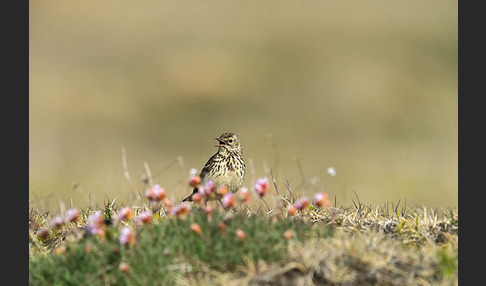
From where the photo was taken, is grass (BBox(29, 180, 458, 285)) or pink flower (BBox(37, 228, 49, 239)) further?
pink flower (BBox(37, 228, 49, 239))

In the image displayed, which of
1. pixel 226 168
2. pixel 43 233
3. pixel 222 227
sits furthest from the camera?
pixel 226 168

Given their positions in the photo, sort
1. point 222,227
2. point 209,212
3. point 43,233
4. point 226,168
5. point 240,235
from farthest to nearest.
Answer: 1. point 226,168
2. point 43,233
3. point 209,212
4. point 222,227
5. point 240,235

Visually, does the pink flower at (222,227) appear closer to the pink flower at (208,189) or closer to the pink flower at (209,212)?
the pink flower at (209,212)

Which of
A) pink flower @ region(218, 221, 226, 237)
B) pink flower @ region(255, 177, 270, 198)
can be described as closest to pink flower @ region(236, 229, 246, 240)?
pink flower @ region(218, 221, 226, 237)

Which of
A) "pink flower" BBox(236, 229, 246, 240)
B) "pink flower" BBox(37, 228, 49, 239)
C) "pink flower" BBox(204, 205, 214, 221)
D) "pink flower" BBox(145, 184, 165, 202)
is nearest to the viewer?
"pink flower" BBox(236, 229, 246, 240)

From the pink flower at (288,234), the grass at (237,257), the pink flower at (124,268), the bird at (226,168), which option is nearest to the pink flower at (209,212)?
the grass at (237,257)

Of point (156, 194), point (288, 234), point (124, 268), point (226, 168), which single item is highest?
point (226, 168)

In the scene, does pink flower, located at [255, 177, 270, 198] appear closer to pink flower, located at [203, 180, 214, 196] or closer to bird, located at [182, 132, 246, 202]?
pink flower, located at [203, 180, 214, 196]

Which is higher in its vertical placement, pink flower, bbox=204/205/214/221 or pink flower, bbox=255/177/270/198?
pink flower, bbox=255/177/270/198

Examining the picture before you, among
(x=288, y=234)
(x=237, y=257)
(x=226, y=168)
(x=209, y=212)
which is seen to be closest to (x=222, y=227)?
(x=209, y=212)

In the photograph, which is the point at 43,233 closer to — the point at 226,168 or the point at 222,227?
the point at 222,227
